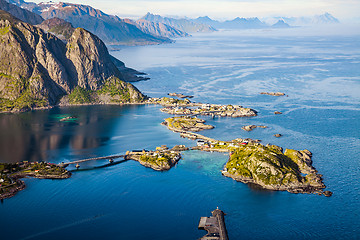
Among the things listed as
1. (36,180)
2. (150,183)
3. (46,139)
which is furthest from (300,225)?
(46,139)

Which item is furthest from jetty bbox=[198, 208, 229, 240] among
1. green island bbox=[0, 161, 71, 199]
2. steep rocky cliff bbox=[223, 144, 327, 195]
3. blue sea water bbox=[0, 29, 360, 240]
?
green island bbox=[0, 161, 71, 199]

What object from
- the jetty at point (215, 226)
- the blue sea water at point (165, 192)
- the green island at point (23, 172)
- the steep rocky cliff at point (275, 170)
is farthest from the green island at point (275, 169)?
the green island at point (23, 172)

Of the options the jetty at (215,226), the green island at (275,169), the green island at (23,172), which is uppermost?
the green island at (275,169)

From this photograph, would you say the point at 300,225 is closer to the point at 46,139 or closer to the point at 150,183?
the point at 150,183

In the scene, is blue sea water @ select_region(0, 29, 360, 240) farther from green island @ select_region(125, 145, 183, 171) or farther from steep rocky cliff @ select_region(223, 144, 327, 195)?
steep rocky cliff @ select_region(223, 144, 327, 195)

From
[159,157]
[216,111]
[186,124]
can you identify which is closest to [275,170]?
[159,157]

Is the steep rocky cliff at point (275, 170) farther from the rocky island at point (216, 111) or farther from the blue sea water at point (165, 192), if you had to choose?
the rocky island at point (216, 111)

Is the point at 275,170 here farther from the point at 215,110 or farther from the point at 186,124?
the point at 215,110
